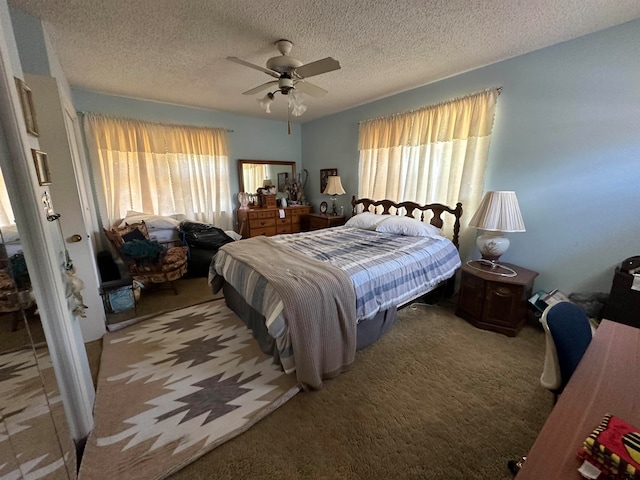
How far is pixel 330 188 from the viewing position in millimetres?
4211

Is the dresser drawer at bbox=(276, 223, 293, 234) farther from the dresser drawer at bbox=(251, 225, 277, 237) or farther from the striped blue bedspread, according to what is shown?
the striped blue bedspread

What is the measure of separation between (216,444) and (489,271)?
257 cm

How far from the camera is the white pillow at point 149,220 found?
352cm

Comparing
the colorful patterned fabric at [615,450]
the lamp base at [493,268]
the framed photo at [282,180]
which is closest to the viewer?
the colorful patterned fabric at [615,450]

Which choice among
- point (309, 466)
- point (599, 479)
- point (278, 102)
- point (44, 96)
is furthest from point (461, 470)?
point (278, 102)

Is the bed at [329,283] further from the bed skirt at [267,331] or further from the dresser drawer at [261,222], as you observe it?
the dresser drawer at [261,222]

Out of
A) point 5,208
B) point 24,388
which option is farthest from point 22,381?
point 5,208

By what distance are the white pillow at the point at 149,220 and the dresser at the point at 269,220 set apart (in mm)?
1130

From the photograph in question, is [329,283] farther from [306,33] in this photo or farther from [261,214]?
[261,214]

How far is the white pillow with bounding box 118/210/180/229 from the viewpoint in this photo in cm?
352

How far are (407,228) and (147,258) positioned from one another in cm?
298

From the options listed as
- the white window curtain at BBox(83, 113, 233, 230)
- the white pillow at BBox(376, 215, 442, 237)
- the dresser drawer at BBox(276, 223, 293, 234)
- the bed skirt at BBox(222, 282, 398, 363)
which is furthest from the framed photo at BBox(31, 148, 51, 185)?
the dresser drawer at BBox(276, 223, 293, 234)

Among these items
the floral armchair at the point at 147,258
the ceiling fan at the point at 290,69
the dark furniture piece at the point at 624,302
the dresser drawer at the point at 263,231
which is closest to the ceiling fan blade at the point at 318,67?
the ceiling fan at the point at 290,69

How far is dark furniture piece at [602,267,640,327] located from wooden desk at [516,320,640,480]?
3.65ft
